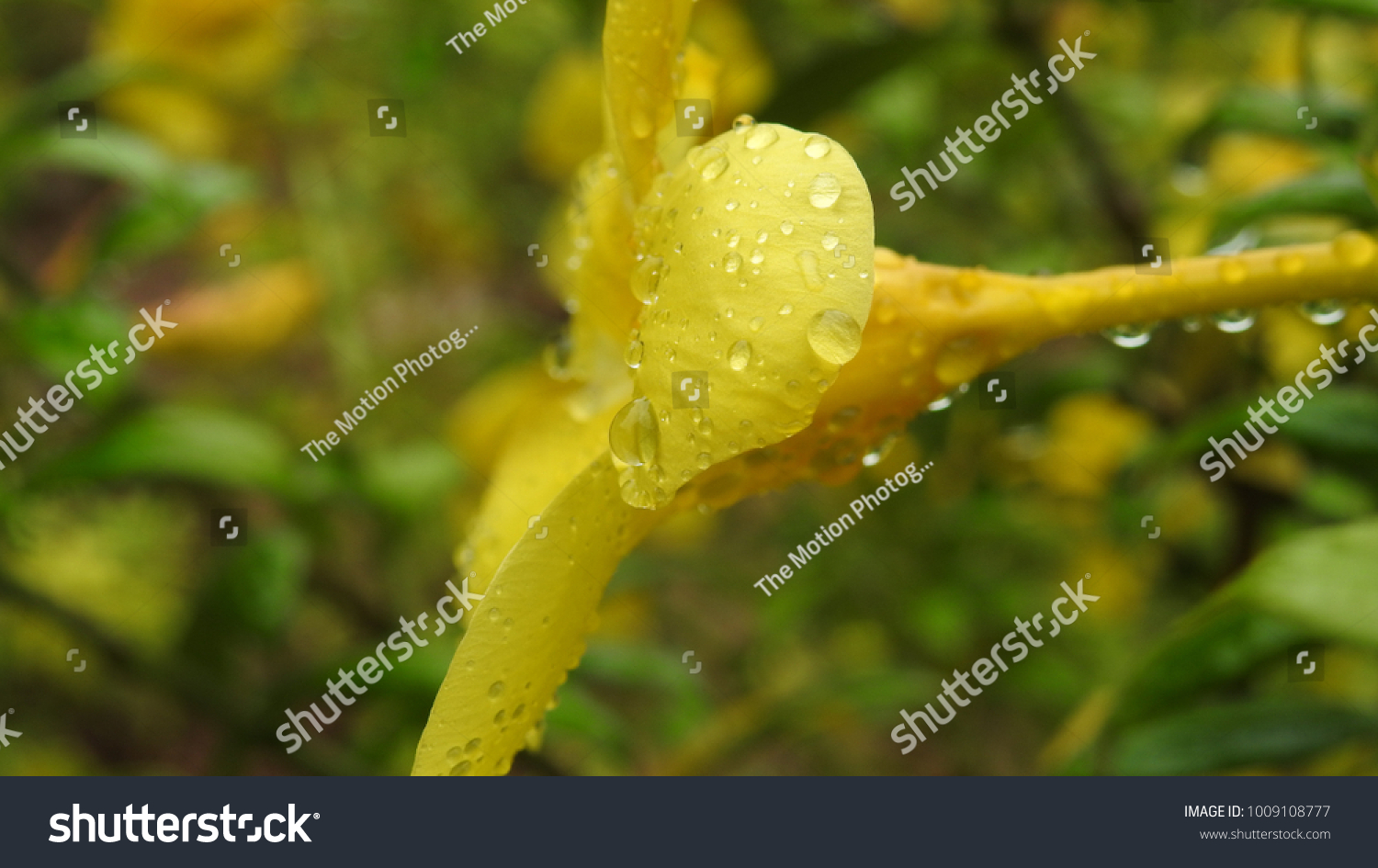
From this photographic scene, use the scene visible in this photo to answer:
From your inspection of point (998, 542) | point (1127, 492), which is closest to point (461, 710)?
point (1127, 492)

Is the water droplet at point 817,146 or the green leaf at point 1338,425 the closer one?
the water droplet at point 817,146

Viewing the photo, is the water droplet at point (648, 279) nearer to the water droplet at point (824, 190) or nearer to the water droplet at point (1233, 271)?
the water droplet at point (824, 190)

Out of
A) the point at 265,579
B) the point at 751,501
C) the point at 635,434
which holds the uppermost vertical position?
the point at 635,434

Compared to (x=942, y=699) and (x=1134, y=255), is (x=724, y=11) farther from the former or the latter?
(x=942, y=699)

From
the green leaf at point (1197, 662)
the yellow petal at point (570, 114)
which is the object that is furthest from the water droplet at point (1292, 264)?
the yellow petal at point (570, 114)

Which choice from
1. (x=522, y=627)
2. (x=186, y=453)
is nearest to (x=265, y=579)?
(x=186, y=453)

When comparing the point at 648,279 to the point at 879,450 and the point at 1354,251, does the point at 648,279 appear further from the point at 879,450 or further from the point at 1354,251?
the point at 1354,251
